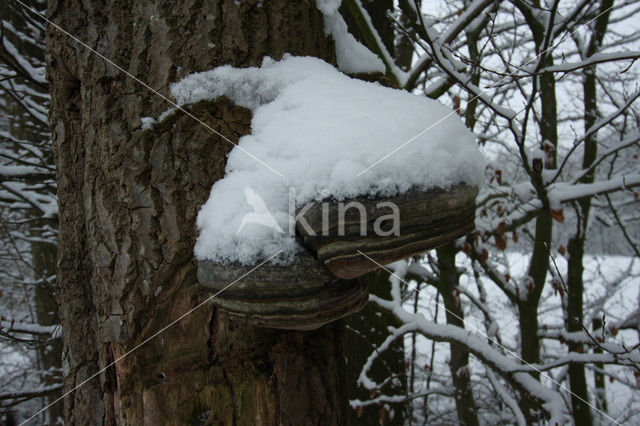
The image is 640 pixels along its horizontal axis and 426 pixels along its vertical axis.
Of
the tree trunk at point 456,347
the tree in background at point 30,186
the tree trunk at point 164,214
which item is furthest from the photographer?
the tree trunk at point 456,347

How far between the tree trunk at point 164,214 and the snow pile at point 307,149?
7 centimetres

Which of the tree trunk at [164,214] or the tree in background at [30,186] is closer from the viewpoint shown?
the tree trunk at [164,214]

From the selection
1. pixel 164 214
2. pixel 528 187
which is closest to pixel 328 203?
pixel 164 214

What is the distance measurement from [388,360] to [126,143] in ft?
12.1

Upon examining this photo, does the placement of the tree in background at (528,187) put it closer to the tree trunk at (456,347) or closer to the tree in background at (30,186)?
the tree trunk at (456,347)

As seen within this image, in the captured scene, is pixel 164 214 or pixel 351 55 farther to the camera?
pixel 351 55

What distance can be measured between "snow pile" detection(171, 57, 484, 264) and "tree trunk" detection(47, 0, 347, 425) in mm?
67

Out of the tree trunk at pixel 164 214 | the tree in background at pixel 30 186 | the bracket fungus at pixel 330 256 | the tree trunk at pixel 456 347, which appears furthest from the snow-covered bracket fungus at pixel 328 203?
the tree trunk at pixel 456 347

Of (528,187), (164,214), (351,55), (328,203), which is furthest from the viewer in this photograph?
(528,187)

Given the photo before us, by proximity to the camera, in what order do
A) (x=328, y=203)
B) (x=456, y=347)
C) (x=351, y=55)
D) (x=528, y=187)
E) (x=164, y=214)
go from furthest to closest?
1. (x=456, y=347)
2. (x=528, y=187)
3. (x=351, y=55)
4. (x=164, y=214)
5. (x=328, y=203)

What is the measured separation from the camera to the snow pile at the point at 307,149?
88 centimetres

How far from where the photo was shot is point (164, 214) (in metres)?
1.09

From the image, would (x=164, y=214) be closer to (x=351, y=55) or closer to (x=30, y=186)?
(x=351, y=55)

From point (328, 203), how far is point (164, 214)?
0.51m
